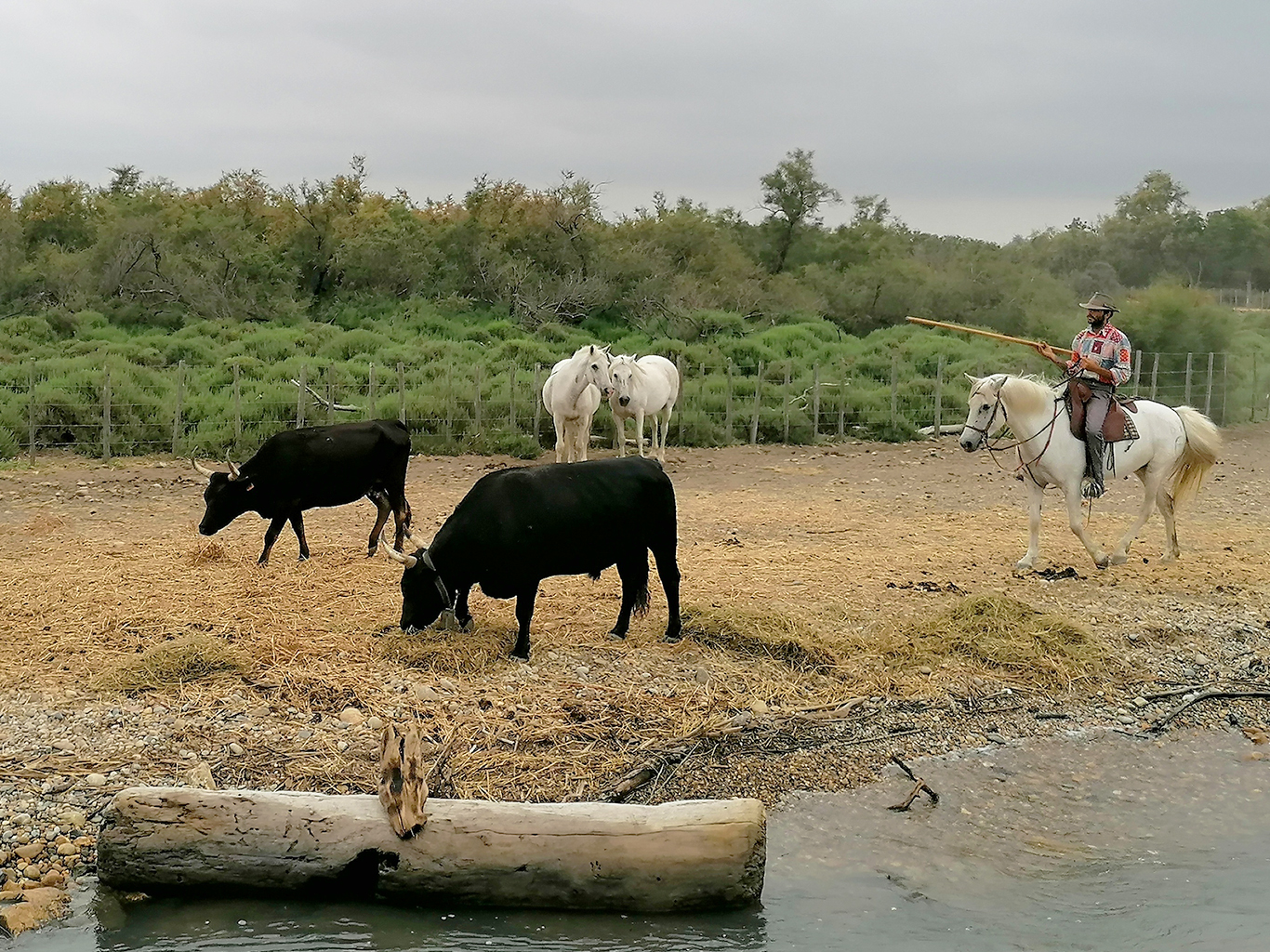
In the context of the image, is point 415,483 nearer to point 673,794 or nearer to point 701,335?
point 673,794

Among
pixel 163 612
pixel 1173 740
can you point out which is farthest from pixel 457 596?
pixel 1173 740

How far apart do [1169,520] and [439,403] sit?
11180 millimetres

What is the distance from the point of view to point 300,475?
395 inches

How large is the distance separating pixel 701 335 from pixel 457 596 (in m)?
23.4

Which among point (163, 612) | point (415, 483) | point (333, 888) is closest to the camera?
point (333, 888)

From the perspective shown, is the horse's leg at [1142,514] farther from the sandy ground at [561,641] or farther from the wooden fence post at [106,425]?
the wooden fence post at [106,425]

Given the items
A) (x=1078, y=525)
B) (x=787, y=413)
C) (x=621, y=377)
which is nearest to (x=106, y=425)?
(x=621, y=377)

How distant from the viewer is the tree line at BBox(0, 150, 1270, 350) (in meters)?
28.6

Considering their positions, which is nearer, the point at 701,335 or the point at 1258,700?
the point at 1258,700

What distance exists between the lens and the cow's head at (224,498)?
10148 mm

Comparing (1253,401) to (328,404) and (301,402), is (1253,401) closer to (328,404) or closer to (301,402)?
(328,404)

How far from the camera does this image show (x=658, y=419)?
1978 centimetres

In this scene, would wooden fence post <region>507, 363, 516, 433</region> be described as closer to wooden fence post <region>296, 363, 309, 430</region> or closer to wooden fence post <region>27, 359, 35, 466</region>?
wooden fence post <region>296, 363, 309, 430</region>

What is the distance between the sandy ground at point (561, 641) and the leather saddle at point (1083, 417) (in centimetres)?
116
